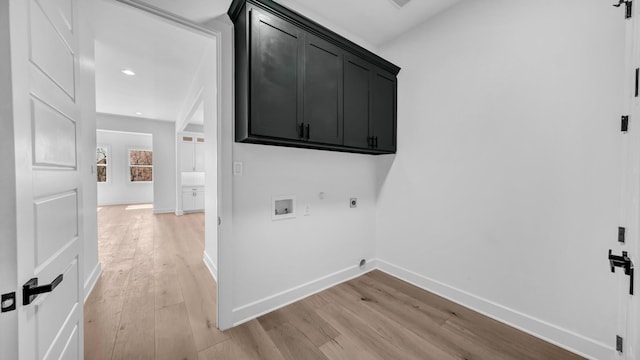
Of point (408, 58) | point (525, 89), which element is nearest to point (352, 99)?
point (408, 58)

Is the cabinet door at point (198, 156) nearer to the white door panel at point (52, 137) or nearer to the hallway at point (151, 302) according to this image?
the hallway at point (151, 302)

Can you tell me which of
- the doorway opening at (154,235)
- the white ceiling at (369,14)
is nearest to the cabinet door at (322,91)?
the white ceiling at (369,14)

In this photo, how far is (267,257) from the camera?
6.86 ft

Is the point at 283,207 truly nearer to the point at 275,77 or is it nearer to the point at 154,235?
the point at 275,77

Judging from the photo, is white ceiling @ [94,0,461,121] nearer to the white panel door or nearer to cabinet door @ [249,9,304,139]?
cabinet door @ [249,9,304,139]

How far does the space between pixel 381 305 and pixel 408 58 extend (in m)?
2.67

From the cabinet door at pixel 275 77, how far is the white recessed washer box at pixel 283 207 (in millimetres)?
649

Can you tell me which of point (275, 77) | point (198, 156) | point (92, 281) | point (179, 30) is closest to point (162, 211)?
point (198, 156)

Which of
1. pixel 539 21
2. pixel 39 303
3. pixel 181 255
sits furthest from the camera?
pixel 181 255

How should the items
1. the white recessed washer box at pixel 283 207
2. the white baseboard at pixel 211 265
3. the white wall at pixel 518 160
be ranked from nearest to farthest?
the white wall at pixel 518 160
the white recessed washer box at pixel 283 207
the white baseboard at pixel 211 265

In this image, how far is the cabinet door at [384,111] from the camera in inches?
98.0

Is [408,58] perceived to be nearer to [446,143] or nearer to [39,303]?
[446,143]

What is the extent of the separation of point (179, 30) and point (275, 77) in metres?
1.70

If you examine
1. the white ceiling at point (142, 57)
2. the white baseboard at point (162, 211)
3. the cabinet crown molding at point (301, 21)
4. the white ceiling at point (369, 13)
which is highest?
the white ceiling at point (369, 13)
